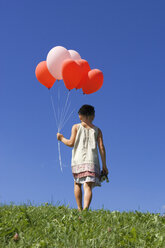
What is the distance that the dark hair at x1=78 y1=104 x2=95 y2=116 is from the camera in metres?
7.10

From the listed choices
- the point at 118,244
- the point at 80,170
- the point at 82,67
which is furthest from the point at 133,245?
the point at 82,67

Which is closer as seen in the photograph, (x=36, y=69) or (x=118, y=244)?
(x=118, y=244)

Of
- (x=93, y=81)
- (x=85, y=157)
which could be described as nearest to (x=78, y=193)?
(x=85, y=157)

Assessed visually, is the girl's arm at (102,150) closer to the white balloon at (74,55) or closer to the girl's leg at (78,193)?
the girl's leg at (78,193)

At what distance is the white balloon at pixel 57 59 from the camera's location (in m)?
7.79

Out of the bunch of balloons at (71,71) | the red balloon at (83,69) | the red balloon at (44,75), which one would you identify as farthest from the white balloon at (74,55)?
the red balloon at (44,75)

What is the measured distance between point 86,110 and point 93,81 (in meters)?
0.95

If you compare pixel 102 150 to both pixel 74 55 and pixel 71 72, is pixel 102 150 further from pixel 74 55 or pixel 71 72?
pixel 74 55

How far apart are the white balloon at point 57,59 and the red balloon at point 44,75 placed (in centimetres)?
31

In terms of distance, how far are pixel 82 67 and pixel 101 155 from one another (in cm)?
226

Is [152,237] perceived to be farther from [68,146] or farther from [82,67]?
[82,67]

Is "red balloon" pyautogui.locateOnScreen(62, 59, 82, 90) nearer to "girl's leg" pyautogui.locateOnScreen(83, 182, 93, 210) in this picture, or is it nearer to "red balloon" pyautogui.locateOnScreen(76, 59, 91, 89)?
"red balloon" pyautogui.locateOnScreen(76, 59, 91, 89)

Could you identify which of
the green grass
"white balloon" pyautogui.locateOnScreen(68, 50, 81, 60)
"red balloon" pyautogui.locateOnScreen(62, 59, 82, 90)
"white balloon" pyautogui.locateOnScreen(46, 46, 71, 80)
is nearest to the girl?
"red balloon" pyautogui.locateOnScreen(62, 59, 82, 90)

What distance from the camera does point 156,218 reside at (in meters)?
5.05
